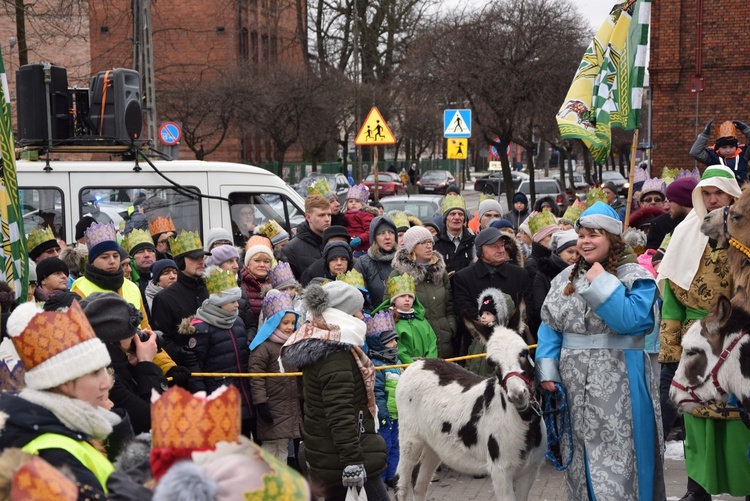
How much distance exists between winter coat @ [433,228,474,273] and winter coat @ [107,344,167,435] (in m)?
5.42

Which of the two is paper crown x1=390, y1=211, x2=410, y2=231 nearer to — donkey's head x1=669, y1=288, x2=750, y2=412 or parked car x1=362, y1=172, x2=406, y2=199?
donkey's head x1=669, y1=288, x2=750, y2=412

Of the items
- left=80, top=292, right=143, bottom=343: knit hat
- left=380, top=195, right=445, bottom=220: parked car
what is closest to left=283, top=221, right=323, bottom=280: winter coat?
left=80, top=292, right=143, bottom=343: knit hat

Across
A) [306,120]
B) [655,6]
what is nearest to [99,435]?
[655,6]

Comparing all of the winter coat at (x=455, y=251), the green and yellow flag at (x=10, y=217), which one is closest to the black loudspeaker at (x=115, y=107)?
the winter coat at (x=455, y=251)

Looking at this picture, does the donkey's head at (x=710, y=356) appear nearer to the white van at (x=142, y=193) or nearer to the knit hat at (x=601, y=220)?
the knit hat at (x=601, y=220)

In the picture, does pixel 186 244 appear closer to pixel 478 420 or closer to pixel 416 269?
pixel 416 269

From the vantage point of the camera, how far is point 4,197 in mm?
6023

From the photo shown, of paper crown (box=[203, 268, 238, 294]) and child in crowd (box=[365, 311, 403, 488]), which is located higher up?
paper crown (box=[203, 268, 238, 294])

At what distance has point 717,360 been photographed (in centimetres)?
567

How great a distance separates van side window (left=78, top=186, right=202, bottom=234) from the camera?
39.4 ft

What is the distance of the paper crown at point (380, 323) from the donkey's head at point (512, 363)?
1.48 meters

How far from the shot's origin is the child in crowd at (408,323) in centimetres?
810

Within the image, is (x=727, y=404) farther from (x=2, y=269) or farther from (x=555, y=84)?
(x=555, y=84)

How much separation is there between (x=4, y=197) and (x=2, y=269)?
18.7 inches
